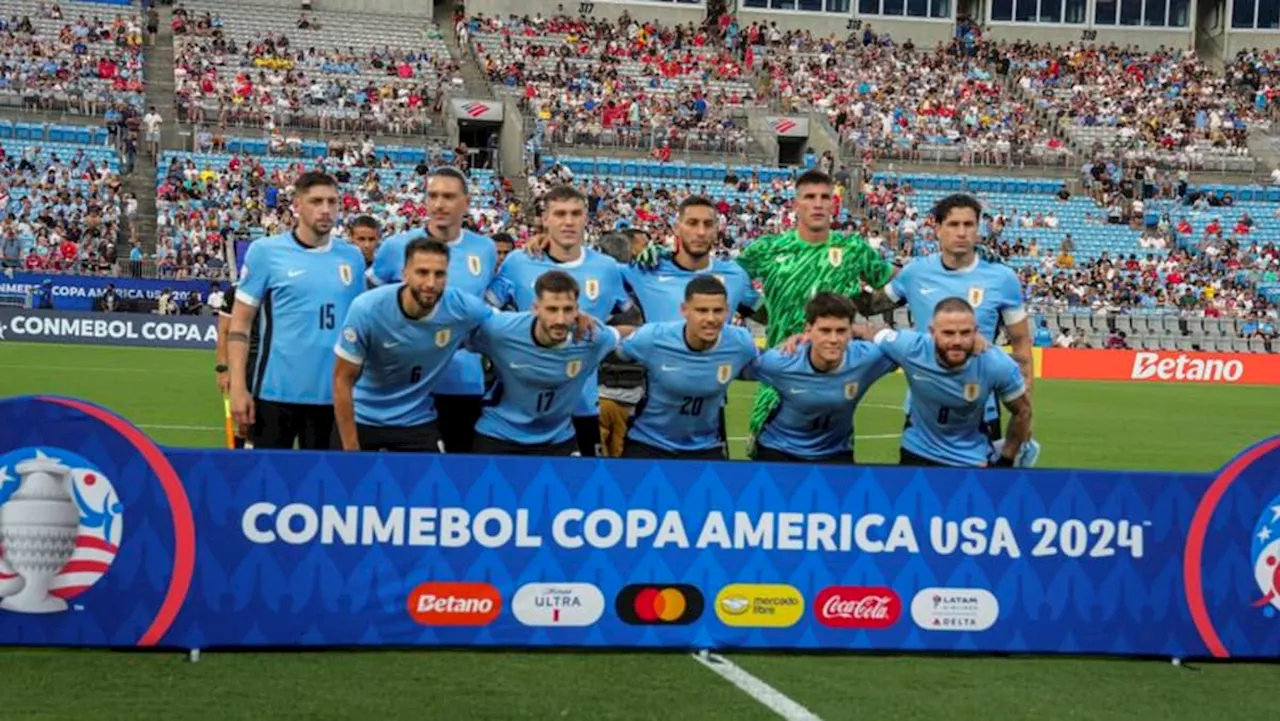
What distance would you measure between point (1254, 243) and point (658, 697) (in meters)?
44.3

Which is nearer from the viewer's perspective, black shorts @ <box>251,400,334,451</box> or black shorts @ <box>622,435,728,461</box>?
black shorts @ <box>622,435,728,461</box>

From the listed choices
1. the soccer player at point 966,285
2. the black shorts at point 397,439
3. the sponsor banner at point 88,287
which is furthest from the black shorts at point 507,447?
the sponsor banner at point 88,287

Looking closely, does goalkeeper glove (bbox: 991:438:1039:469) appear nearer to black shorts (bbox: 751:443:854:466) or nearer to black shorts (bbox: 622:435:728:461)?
black shorts (bbox: 751:443:854:466)

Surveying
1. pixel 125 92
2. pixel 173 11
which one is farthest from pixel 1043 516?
pixel 173 11

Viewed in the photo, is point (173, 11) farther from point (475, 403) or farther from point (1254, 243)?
point (475, 403)

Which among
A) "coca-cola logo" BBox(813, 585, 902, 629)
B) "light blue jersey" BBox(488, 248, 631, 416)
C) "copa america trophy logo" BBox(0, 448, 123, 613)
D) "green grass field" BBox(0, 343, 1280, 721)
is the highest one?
"light blue jersey" BBox(488, 248, 631, 416)

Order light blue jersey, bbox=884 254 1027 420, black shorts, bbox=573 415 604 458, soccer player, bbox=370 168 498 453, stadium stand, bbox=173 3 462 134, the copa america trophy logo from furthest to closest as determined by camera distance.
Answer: stadium stand, bbox=173 3 462 134, black shorts, bbox=573 415 604 458, light blue jersey, bbox=884 254 1027 420, soccer player, bbox=370 168 498 453, the copa america trophy logo

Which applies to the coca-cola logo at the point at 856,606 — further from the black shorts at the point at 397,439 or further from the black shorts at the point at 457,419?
the black shorts at the point at 457,419

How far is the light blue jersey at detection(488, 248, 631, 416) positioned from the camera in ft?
31.0

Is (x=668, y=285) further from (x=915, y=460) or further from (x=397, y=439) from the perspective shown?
(x=397, y=439)

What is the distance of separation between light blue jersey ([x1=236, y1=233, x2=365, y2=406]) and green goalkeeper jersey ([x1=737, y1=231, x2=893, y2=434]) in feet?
7.95

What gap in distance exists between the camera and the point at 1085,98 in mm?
56562

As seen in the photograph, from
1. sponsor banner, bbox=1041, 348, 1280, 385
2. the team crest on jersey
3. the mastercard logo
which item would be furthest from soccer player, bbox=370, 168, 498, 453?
sponsor banner, bbox=1041, 348, 1280, 385

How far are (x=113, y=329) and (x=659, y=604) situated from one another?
90.5ft
